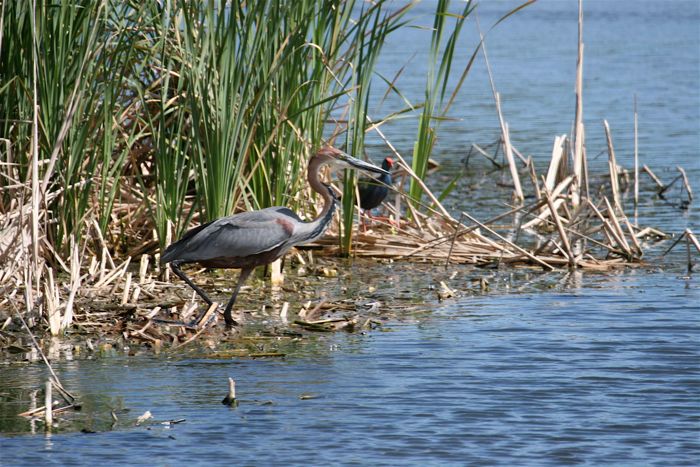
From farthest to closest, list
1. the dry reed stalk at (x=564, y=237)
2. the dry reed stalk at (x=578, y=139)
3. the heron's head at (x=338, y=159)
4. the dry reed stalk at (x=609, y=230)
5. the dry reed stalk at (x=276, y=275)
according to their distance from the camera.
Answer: the dry reed stalk at (x=578, y=139), the dry reed stalk at (x=609, y=230), the dry reed stalk at (x=564, y=237), the dry reed stalk at (x=276, y=275), the heron's head at (x=338, y=159)

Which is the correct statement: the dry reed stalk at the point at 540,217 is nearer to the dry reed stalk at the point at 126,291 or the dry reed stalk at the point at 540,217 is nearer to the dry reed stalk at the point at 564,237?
the dry reed stalk at the point at 564,237

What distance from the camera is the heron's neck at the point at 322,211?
7.45 metres

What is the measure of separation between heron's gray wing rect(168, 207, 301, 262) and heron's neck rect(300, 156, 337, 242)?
0.56ft

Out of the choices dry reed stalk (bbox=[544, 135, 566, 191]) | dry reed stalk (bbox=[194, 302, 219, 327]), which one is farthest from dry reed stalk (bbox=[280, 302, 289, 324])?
dry reed stalk (bbox=[544, 135, 566, 191])

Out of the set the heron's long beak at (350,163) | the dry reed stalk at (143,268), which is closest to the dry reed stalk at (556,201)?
the heron's long beak at (350,163)

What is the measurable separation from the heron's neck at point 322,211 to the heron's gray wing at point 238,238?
0.17m

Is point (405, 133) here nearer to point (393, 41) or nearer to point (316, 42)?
point (316, 42)

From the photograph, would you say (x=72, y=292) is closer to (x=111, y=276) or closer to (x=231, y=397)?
(x=111, y=276)

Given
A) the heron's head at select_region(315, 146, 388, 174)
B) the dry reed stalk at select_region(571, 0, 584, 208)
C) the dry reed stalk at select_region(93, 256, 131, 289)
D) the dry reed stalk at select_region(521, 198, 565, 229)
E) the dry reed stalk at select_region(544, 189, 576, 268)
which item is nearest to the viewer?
the dry reed stalk at select_region(93, 256, 131, 289)

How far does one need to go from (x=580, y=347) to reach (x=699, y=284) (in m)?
2.00

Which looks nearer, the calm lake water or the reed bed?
the calm lake water

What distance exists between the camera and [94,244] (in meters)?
8.41

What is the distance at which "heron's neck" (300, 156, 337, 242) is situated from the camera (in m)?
7.45

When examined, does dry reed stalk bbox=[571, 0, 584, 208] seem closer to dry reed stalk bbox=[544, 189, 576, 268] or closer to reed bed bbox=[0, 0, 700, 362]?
reed bed bbox=[0, 0, 700, 362]
